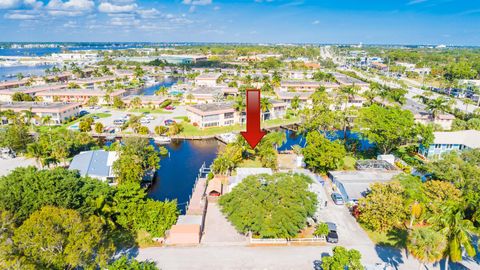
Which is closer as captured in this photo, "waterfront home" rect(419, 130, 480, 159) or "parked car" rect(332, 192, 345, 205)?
"parked car" rect(332, 192, 345, 205)

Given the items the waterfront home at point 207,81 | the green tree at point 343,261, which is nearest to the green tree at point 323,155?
the green tree at point 343,261

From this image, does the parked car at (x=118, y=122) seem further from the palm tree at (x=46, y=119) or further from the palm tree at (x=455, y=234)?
the palm tree at (x=455, y=234)

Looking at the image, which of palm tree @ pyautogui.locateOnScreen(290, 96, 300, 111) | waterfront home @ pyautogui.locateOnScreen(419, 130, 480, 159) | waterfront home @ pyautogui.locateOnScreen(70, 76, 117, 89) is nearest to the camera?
waterfront home @ pyautogui.locateOnScreen(419, 130, 480, 159)

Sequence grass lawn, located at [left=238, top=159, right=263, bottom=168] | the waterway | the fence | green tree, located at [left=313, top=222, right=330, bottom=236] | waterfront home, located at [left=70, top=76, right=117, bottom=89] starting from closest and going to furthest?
1. the fence
2. green tree, located at [left=313, top=222, right=330, bottom=236]
3. grass lawn, located at [left=238, top=159, right=263, bottom=168]
4. waterfront home, located at [left=70, top=76, right=117, bottom=89]
5. the waterway

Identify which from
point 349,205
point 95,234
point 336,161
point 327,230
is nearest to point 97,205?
point 95,234

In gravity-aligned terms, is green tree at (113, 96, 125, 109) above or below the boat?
above

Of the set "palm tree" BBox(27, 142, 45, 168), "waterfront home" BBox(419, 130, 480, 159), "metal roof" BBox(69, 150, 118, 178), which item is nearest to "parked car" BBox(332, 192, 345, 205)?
"waterfront home" BBox(419, 130, 480, 159)

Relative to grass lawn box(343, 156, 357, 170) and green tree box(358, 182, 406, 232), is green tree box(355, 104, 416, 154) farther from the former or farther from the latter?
green tree box(358, 182, 406, 232)

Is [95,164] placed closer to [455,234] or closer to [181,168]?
[181,168]
